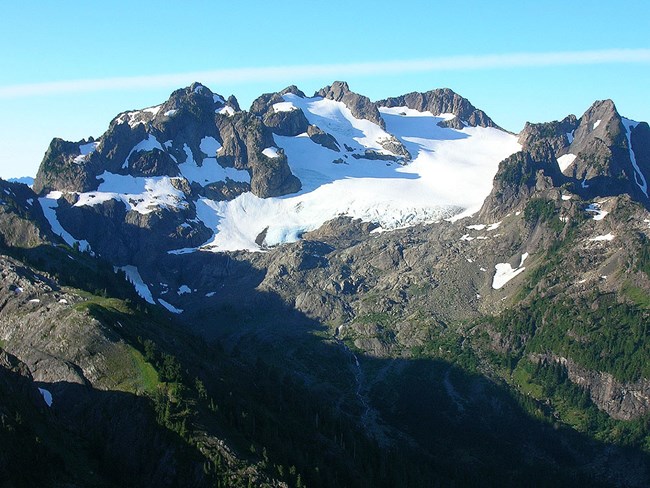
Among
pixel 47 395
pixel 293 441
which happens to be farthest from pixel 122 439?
pixel 293 441

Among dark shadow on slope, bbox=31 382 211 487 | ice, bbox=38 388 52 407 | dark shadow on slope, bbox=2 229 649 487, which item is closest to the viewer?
dark shadow on slope, bbox=31 382 211 487

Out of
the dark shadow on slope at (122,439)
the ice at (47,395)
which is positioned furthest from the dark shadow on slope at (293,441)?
the ice at (47,395)

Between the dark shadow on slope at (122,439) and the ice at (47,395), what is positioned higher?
the ice at (47,395)

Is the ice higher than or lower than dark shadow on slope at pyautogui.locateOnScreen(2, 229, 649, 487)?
higher

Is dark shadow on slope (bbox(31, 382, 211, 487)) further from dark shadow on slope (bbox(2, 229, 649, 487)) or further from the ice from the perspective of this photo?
the ice

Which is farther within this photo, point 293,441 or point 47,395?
point 293,441

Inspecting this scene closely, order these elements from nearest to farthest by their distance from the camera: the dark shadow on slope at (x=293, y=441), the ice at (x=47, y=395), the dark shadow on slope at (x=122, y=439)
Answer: the dark shadow on slope at (x=122, y=439) < the dark shadow on slope at (x=293, y=441) < the ice at (x=47, y=395)

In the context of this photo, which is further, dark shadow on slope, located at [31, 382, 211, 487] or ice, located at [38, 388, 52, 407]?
ice, located at [38, 388, 52, 407]

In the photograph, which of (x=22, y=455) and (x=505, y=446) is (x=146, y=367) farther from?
(x=505, y=446)

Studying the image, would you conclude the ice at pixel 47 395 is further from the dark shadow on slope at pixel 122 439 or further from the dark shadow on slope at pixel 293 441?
the dark shadow on slope at pixel 293 441

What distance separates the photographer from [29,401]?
111m

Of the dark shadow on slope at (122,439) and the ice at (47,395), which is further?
the ice at (47,395)

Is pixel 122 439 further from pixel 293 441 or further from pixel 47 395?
pixel 293 441

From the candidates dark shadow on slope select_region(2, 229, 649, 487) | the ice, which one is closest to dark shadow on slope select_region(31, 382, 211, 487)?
dark shadow on slope select_region(2, 229, 649, 487)
